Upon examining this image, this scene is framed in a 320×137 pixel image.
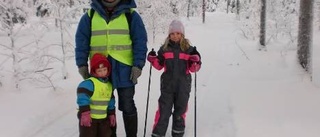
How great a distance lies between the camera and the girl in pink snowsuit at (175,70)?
5.65m

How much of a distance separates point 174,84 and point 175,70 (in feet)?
0.66

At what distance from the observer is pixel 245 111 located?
7.42m

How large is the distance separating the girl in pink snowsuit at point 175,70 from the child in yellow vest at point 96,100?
99cm

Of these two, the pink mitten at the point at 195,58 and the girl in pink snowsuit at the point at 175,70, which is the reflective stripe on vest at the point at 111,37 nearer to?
the girl in pink snowsuit at the point at 175,70

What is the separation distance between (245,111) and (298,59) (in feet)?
16.3

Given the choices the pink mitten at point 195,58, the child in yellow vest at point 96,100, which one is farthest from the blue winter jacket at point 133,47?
the pink mitten at point 195,58

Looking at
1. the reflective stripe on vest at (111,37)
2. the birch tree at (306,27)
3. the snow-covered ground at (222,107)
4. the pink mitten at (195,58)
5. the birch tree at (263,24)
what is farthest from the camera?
the birch tree at (263,24)

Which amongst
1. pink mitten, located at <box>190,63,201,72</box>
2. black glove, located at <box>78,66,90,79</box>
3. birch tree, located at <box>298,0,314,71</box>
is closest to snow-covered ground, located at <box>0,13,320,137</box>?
birch tree, located at <box>298,0,314,71</box>

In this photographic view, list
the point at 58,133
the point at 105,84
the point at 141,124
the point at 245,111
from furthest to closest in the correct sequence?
1. the point at 245,111
2. the point at 141,124
3. the point at 58,133
4. the point at 105,84

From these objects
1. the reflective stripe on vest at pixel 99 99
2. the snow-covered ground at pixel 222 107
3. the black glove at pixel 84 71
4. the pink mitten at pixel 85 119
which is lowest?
the snow-covered ground at pixel 222 107

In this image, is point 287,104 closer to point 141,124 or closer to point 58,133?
point 141,124

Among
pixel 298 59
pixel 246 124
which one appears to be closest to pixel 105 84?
pixel 246 124

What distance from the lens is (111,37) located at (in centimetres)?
502

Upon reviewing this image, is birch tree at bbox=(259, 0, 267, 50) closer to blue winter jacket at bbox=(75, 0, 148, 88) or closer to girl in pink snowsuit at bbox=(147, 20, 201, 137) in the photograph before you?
girl in pink snowsuit at bbox=(147, 20, 201, 137)
